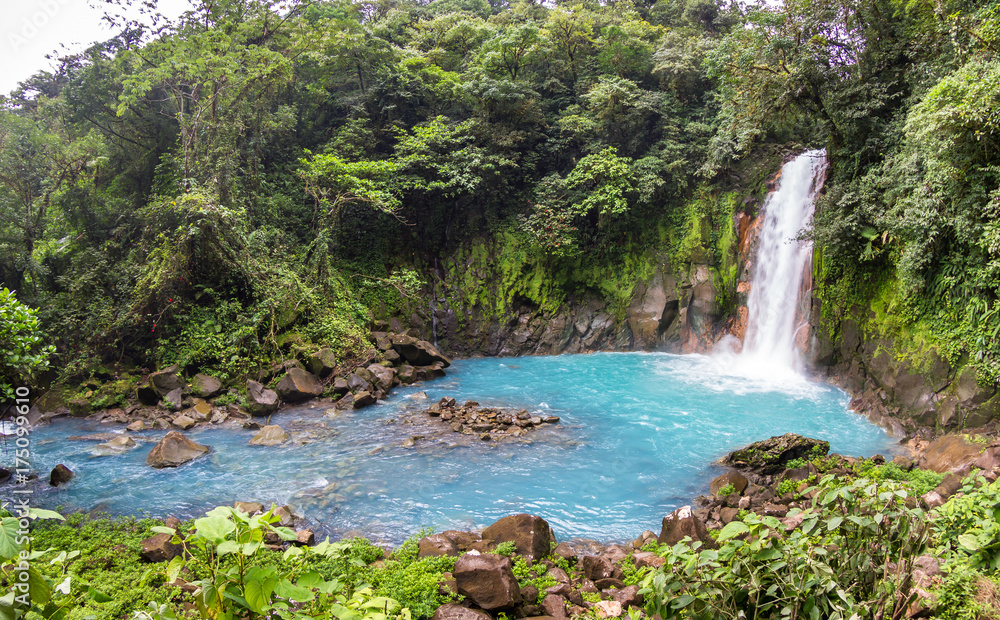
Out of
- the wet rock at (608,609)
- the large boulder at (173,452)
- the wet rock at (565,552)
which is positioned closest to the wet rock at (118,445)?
the large boulder at (173,452)

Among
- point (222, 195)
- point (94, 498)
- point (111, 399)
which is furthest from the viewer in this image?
point (222, 195)

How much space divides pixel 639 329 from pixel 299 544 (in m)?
13.7

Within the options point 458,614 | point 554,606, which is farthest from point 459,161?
point 458,614

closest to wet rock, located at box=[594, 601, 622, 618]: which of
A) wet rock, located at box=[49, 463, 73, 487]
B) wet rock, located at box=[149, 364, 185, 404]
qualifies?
wet rock, located at box=[49, 463, 73, 487]

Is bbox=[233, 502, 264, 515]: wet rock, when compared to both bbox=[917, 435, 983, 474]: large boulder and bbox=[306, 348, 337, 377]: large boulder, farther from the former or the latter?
bbox=[917, 435, 983, 474]: large boulder

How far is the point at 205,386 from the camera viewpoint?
11.2m

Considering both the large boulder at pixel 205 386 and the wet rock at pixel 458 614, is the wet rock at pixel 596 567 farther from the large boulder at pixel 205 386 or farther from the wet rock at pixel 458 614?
the large boulder at pixel 205 386

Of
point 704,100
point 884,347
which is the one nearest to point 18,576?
point 884,347

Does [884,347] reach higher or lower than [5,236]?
lower

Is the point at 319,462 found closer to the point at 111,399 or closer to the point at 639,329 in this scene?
the point at 111,399

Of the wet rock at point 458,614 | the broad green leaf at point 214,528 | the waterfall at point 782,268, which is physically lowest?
the wet rock at point 458,614

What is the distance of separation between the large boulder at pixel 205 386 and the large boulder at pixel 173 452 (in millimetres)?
2767

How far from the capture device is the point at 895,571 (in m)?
2.71

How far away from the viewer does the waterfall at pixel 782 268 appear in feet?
43.5
